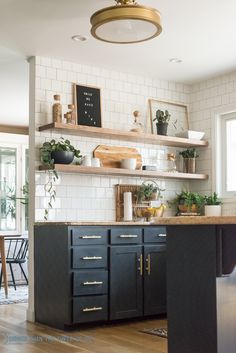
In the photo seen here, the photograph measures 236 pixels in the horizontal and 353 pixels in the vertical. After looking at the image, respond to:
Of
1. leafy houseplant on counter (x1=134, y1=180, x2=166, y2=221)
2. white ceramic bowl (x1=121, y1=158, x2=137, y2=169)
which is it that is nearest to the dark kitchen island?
white ceramic bowl (x1=121, y1=158, x2=137, y2=169)

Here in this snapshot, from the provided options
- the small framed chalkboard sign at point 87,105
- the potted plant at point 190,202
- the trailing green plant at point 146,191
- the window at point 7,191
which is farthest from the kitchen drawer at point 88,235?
the window at point 7,191

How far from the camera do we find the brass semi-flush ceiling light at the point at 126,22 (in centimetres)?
334

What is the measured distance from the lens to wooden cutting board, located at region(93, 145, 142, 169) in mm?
5344

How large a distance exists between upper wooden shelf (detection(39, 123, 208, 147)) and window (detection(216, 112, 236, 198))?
20 centimetres

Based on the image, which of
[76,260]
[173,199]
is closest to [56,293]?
[76,260]

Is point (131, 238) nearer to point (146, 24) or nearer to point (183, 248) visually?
point (146, 24)

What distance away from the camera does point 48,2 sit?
3.81m

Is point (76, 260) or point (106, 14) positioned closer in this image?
point (106, 14)

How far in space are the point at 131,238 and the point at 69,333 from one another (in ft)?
3.39

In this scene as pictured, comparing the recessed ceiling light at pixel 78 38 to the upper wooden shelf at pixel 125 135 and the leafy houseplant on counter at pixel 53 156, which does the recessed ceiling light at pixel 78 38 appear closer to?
the upper wooden shelf at pixel 125 135

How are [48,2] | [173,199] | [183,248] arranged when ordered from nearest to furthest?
[183,248] < [48,2] < [173,199]

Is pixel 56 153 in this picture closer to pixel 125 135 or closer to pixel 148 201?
pixel 125 135

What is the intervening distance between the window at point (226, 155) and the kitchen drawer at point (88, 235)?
1814 millimetres

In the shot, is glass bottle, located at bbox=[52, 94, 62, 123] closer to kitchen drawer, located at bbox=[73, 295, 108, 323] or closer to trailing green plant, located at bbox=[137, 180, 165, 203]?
trailing green plant, located at bbox=[137, 180, 165, 203]
